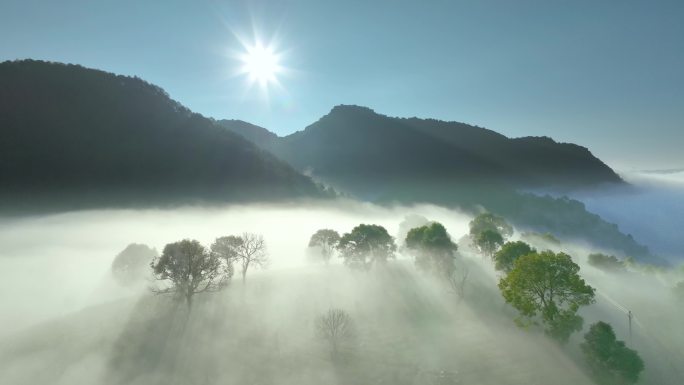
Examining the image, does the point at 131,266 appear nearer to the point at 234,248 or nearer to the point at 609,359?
the point at 234,248

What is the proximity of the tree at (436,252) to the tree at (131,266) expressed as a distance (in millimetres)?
66058

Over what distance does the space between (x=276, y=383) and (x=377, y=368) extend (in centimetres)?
1364

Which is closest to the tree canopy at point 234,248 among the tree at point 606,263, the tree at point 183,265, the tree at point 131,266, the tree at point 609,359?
the tree at point 183,265

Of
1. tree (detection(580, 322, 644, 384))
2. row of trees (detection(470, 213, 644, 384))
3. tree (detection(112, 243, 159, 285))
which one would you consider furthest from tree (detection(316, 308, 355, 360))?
tree (detection(112, 243, 159, 285))

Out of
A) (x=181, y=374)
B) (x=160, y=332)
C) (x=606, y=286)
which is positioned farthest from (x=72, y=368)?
(x=606, y=286)

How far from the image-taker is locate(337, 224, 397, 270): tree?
3310 inches

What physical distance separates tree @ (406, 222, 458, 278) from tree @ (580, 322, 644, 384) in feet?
94.3

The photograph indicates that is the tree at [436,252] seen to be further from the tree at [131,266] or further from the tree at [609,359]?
the tree at [131,266]

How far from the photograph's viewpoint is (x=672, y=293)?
68.1 meters

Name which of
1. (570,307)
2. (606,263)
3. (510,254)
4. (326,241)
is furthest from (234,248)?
(606,263)

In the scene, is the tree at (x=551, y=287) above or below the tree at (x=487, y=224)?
below

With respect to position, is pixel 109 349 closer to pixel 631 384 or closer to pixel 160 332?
pixel 160 332

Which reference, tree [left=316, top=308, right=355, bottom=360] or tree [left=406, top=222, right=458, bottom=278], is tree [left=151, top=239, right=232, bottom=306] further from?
tree [left=406, top=222, right=458, bottom=278]

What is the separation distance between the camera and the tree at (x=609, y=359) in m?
41.2
